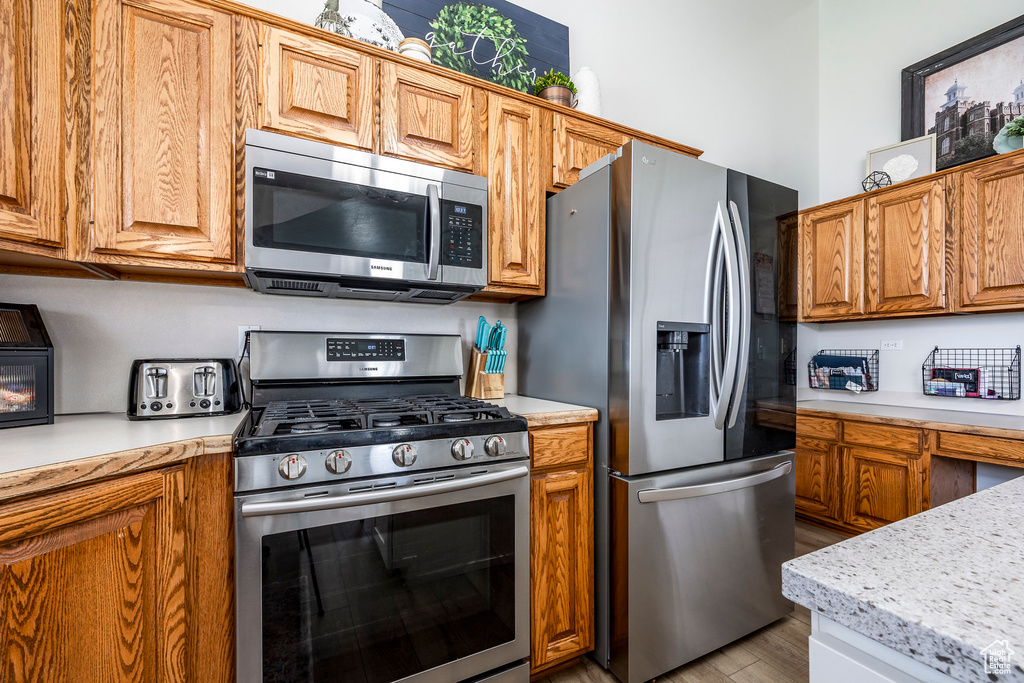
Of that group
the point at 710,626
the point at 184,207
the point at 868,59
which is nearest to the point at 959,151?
the point at 868,59

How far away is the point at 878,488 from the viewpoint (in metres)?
2.60

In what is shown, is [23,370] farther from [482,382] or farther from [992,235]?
[992,235]

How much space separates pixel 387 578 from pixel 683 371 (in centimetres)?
124

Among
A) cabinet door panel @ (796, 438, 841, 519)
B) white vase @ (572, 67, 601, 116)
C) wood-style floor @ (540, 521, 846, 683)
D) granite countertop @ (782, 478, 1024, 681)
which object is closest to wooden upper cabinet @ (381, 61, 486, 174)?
white vase @ (572, 67, 601, 116)

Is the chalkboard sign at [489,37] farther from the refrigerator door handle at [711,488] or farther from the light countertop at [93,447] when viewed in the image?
the refrigerator door handle at [711,488]

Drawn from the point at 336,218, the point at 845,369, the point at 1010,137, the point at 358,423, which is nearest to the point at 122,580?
the point at 358,423

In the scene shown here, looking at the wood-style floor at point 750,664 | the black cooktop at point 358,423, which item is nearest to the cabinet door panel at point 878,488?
the wood-style floor at point 750,664

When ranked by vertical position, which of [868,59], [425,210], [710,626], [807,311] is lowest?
[710,626]

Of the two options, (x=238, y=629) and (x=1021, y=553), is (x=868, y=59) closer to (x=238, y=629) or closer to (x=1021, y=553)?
(x=1021, y=553)

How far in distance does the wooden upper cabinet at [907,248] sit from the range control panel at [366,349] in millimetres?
3021

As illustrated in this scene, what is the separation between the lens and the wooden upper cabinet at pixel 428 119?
1617mm

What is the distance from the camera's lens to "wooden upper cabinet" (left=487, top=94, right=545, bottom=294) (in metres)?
1.82

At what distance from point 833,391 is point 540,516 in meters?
2.97

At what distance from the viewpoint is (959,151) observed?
9.21 feet
